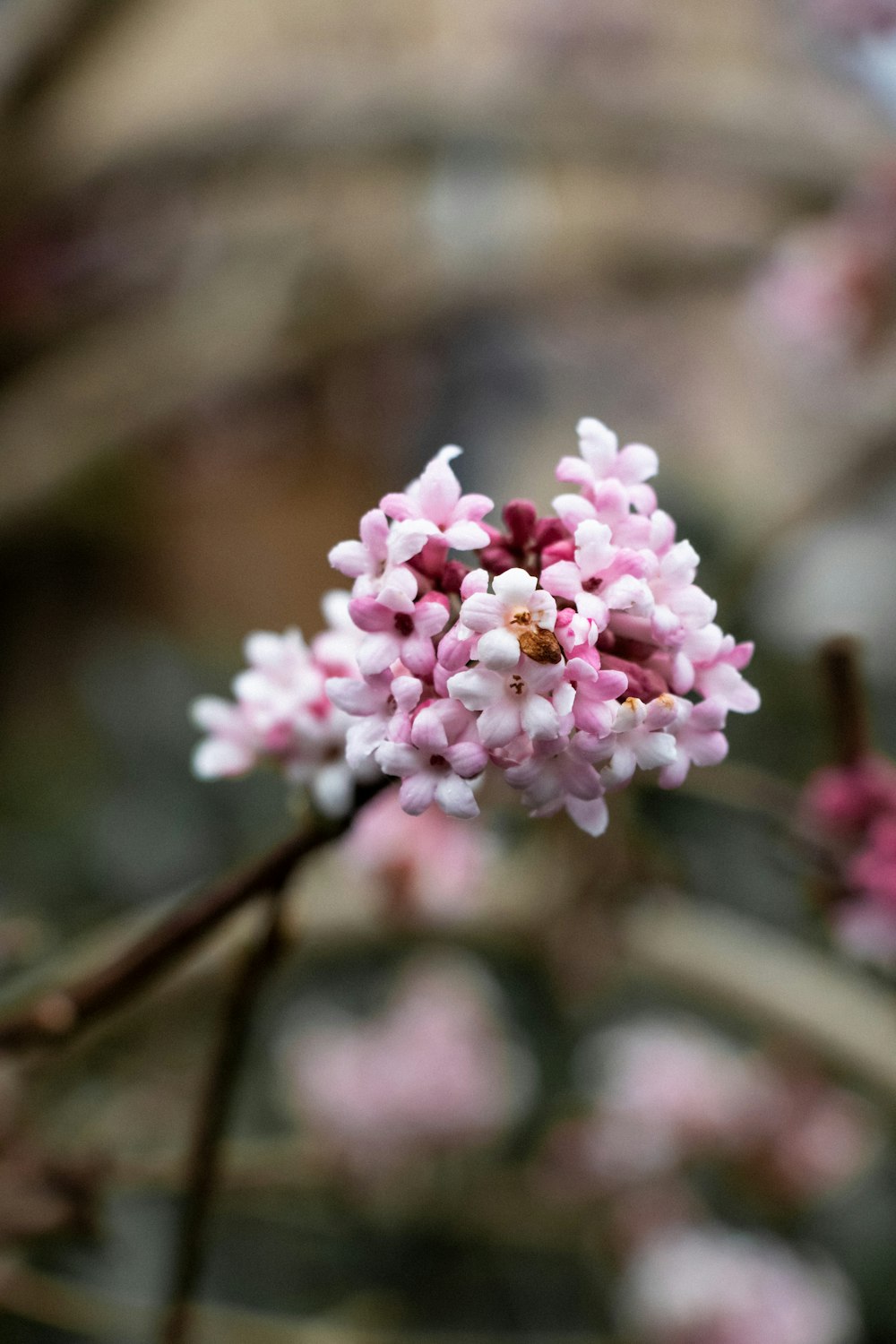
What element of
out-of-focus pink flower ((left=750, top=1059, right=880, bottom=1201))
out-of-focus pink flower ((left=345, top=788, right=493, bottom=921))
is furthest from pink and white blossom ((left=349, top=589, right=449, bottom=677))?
out-of-focus pink flower ((left=750, top=1059, right=880, bottom=1201))

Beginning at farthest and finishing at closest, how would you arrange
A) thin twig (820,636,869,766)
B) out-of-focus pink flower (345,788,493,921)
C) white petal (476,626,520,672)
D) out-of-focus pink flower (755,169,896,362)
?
out-of-focus pink flower (755,169,896,362), out-of-focus pink flower (345,788,493,921), thin twig (820,636,869,766), white petal (476,626,520,672)

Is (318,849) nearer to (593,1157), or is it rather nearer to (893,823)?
(893,823)

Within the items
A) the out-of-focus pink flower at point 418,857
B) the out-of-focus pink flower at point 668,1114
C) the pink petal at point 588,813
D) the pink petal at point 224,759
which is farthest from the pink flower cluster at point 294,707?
the out-of-focus pink flower at point 668,1114

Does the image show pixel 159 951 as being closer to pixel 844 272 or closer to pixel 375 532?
pixel 375 532

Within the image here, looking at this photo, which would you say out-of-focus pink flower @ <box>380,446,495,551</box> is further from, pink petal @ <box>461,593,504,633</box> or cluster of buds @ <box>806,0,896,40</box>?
cluster of buds @ <box>806,0,896,40</box>

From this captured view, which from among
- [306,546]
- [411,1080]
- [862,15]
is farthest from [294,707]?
[306,546]

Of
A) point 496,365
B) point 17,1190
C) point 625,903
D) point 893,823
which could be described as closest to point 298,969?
point 625,903
